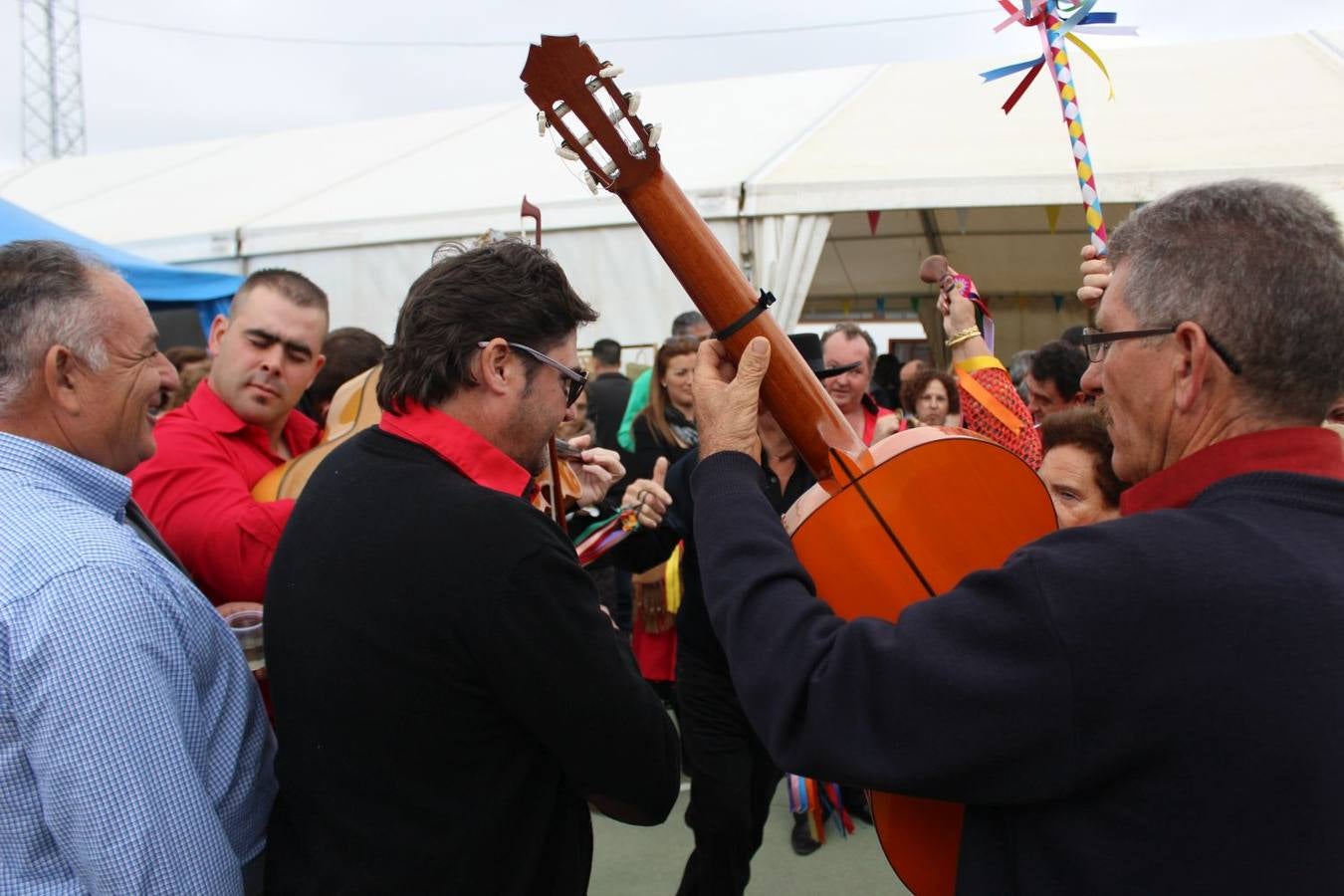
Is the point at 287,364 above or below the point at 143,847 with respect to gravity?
above

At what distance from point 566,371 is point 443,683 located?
57 centimetres

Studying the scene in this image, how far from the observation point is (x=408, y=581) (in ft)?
4.47

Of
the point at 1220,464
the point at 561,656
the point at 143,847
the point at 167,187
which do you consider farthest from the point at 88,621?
the point at 167,187

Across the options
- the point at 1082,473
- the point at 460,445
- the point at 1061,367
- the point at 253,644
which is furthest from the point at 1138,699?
the point at 1061,367

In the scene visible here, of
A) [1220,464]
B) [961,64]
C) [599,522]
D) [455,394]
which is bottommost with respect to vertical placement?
[599,522]

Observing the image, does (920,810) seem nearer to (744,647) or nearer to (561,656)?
Answer: (744,647)

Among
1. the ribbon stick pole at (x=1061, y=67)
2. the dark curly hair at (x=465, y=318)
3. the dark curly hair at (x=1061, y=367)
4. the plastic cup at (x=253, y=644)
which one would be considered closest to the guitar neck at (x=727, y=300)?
the dark curly hair at (x=465, y=318)

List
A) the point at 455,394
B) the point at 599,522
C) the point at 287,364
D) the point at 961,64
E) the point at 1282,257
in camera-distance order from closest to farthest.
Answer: the point at 1282,257 < the point at 455,394 < the point at 287,364 < the point at 599,522 < the point at 961,64

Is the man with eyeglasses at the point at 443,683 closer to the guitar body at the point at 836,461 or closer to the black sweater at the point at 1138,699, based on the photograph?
the guitar body at the point at 836,461

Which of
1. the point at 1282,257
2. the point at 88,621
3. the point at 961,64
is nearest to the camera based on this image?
the point at 1282,257

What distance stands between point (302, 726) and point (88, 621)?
363 millimetres

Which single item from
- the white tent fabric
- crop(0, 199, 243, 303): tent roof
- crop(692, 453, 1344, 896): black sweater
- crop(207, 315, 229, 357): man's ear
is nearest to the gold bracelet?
crop(692, 453, 1344, 896): black sweater

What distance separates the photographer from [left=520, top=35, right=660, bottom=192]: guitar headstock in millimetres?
1310

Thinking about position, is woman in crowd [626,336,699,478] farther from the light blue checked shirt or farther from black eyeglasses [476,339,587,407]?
the light blue checked shirt
